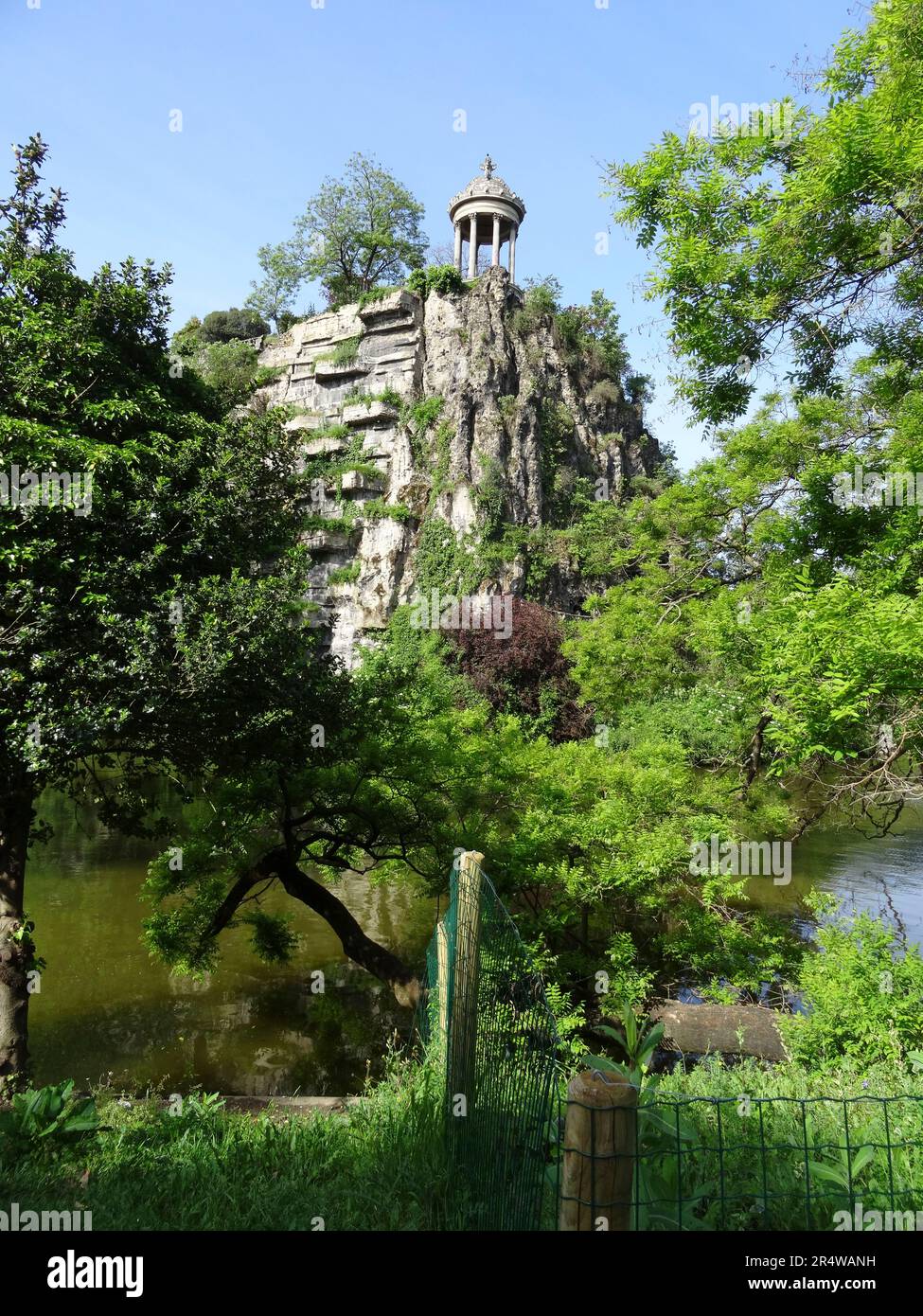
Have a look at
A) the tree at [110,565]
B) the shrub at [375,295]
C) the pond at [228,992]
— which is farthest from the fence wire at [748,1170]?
the shrub at [375,295]

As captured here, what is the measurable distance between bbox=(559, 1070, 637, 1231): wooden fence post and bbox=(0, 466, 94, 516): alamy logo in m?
7.04

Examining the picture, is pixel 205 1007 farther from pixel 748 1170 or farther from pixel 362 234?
pixel 362 234

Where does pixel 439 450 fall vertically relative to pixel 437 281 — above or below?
below

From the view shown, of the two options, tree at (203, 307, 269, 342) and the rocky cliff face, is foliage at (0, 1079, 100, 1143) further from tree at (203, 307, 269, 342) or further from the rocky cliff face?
tree at (203, 307, 269, 342)

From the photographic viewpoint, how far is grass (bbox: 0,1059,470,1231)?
151 inches

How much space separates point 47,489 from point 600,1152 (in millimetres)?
7292

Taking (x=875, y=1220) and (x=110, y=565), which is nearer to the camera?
(x=875, y=1220)

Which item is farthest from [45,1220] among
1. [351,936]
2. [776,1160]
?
[351,936]

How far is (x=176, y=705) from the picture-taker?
799 centimetres

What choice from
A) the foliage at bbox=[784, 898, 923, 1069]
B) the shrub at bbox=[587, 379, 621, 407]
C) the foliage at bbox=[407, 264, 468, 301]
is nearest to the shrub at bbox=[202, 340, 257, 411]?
the foliage at bbox=[407, 264, 468, 301]

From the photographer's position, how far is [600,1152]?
2.37 metres
